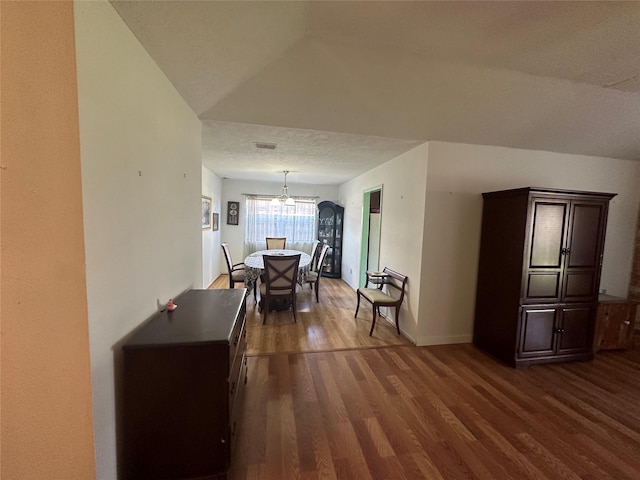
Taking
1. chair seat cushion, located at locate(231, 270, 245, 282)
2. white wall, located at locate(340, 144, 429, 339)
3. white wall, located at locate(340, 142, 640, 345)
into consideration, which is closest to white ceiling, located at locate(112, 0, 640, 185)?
white wall, located at locate(340, 142, 640, 345)

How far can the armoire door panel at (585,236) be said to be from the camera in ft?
8.41

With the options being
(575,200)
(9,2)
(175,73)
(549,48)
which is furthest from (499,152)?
(9,2)

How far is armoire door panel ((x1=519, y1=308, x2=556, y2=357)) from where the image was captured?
8.44ft

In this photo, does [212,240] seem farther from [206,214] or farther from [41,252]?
[41,252]

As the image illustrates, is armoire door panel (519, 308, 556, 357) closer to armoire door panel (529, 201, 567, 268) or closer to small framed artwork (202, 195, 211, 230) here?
armoire door panel (529, 201, 567, 268)

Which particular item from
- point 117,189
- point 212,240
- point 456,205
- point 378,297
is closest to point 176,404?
point 117,189

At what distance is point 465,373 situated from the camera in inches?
97.2

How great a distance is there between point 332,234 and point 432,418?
4.69 m

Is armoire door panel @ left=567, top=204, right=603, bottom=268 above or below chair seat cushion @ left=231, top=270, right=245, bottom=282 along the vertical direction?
above

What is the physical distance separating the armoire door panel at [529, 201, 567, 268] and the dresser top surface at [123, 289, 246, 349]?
2.78 meters

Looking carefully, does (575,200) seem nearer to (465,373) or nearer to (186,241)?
(465,373)

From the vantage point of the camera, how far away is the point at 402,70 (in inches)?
79.8

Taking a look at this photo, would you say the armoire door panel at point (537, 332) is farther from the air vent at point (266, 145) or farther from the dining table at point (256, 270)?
the air vent at point (266, 145)

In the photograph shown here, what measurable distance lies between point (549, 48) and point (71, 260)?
3018mm
